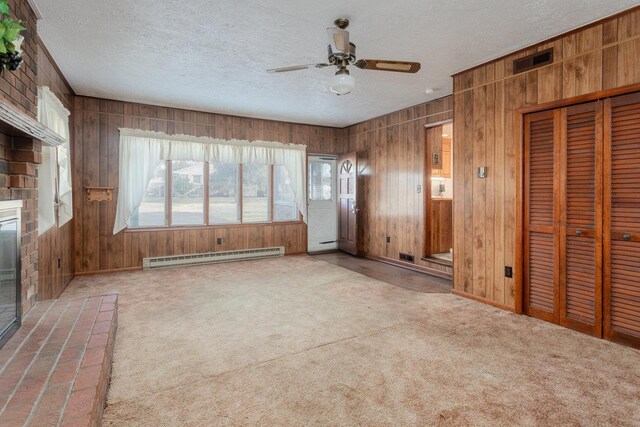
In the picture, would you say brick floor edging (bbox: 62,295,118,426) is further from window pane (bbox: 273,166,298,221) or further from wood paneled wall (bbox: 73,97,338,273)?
window pane (bbox: 273,166,298,221)

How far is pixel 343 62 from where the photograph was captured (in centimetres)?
288

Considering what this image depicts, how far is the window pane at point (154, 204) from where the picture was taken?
5.40 meters

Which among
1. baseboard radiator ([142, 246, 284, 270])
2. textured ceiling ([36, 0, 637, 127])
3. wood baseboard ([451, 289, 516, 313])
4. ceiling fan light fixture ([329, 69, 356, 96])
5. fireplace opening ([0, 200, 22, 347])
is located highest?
textured ceiling ([36, 0, 637, 127])

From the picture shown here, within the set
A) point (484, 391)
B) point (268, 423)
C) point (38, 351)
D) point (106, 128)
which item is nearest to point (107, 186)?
point (106, 128)

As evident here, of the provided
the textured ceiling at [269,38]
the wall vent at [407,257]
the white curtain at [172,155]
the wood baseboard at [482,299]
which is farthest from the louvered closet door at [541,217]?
the white curtain at [172,155]

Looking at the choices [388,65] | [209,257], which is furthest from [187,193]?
[388,65]

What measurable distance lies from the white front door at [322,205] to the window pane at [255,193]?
99cm

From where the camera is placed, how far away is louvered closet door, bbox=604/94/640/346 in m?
2.61

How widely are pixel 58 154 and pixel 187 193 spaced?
7.09 ft

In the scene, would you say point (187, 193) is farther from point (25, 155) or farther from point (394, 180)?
point (394, 180)

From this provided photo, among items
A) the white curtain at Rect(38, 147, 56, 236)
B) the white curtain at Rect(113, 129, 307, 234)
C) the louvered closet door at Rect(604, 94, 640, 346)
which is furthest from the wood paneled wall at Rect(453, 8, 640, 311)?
the white curtain at Rect(38, 147, 56, 236)

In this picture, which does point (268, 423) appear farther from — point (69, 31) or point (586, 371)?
point (69, 31)

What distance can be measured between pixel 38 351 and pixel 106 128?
13.4 feet

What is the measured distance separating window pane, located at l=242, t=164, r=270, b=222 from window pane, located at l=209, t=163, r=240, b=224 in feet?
0.46
